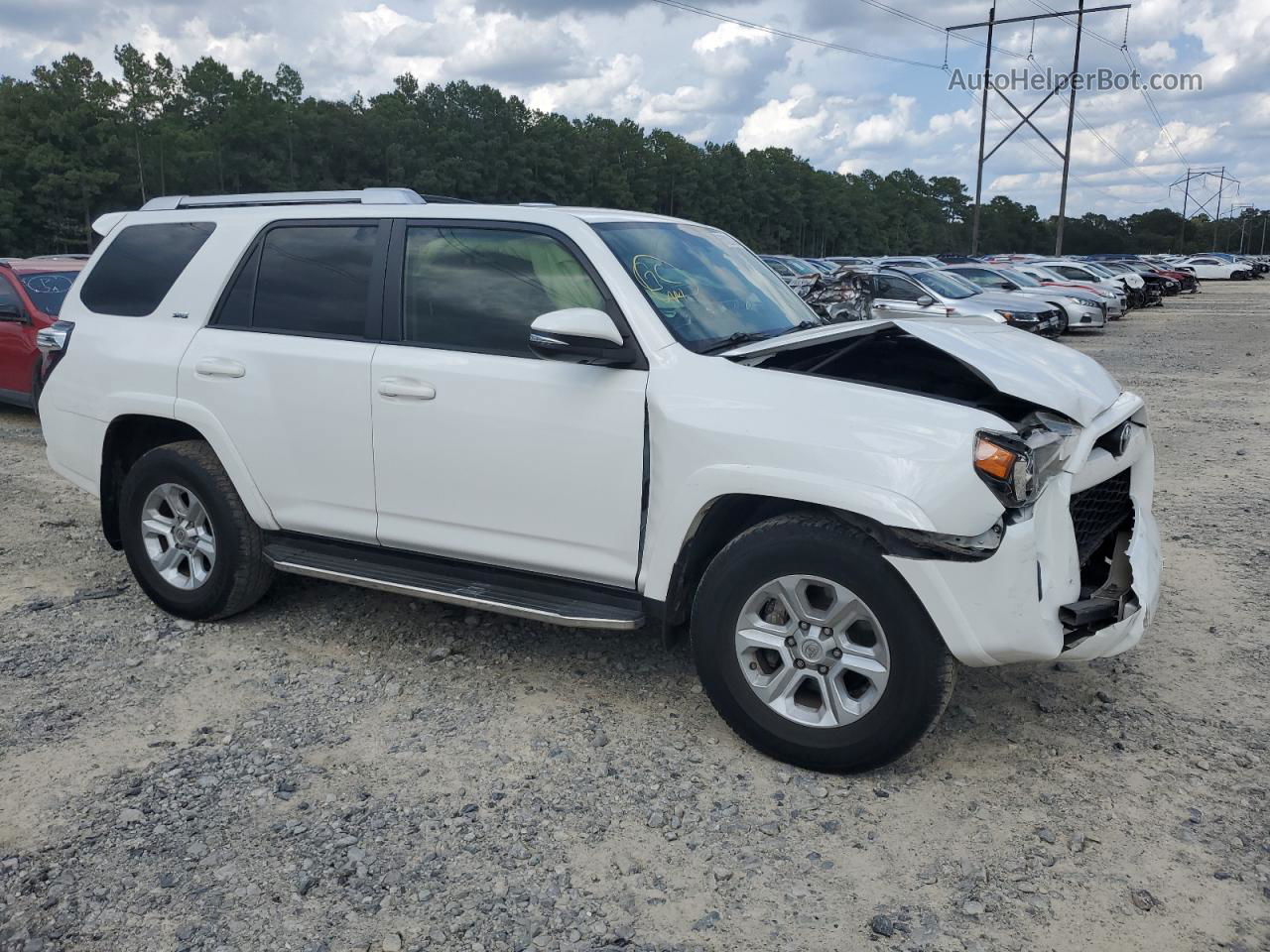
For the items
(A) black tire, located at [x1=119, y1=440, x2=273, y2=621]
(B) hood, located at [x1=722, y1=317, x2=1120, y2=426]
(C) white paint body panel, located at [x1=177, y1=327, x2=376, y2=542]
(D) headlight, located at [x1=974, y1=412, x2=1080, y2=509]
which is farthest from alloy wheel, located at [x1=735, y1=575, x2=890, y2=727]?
(A) black tire, located at [x1=119, y1=440, x2=273, y2=621]

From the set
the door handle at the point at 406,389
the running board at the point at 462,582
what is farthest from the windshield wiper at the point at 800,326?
the door handle at the point at 406,389

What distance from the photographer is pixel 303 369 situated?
4.38 m

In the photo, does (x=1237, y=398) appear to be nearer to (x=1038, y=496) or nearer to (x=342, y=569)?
(x=1038, y=496)

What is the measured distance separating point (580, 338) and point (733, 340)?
2.31ft

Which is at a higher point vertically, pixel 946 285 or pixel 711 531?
pixel 946 285

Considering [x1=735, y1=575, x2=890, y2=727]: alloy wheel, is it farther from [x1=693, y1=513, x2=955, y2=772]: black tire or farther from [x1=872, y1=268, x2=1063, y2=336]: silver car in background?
[x1=872, y1=268, x2=1063, y2=336]: silver car in background

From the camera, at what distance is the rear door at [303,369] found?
4.32m

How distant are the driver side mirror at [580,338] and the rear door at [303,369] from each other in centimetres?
101

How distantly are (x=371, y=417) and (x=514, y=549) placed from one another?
843mm

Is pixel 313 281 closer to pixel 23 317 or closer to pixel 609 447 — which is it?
pixel 609 447

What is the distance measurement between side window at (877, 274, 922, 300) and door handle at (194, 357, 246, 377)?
1503 cm

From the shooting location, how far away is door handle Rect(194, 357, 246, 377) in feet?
14.9

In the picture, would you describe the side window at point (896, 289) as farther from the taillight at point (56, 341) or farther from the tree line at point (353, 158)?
the tree line at point (353, 158)

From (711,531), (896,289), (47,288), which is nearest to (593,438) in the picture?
(711,531)
